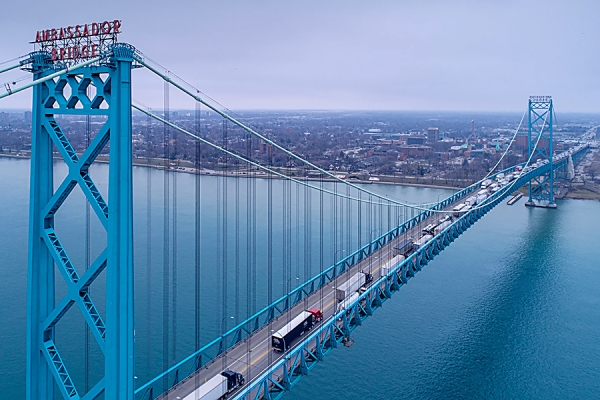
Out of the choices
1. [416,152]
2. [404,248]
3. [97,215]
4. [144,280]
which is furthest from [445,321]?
[416,152]

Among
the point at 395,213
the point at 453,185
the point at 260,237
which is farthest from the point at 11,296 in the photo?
the point at 453,185

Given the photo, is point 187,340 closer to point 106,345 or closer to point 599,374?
point 106,345

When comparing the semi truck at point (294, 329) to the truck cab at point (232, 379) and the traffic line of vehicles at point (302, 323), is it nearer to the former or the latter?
the traffic line of vehicles at point (302, 323)

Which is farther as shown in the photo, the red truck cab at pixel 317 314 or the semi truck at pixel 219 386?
the red truck cab at pixel 317 314

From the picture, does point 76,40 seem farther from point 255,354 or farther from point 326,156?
point 326,156

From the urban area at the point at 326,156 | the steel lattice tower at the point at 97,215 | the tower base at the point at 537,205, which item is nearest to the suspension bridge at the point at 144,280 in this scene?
the steel lattice tower at the point at 97,215
